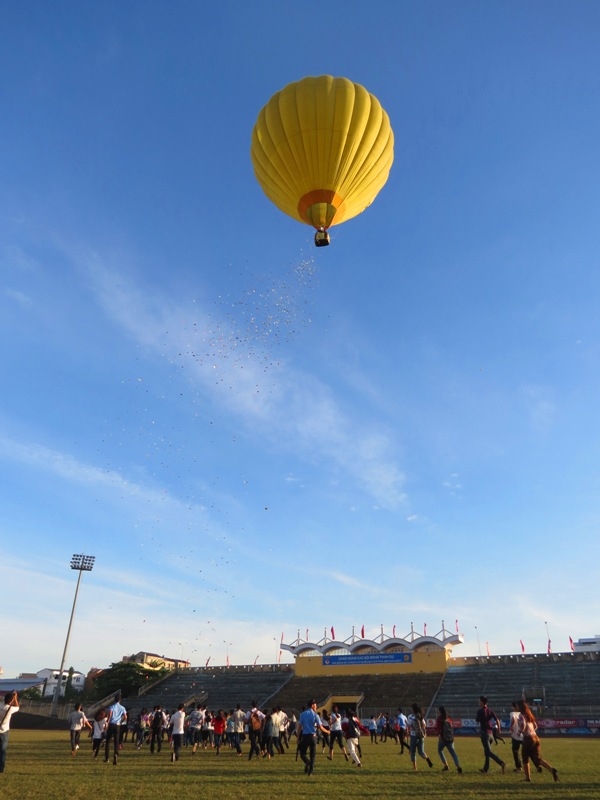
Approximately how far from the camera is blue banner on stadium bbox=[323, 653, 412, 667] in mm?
52688

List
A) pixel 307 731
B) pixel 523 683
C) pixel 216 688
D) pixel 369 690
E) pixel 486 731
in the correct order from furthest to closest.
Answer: pixel 216 688
pixel 369 690
pixel 523 683
pixel 486 731
pixel 307 731

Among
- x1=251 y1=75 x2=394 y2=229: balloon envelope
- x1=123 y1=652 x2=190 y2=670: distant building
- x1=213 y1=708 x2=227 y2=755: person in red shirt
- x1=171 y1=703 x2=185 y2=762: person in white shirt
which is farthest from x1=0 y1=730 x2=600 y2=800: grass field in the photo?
x1=123 y1=652 x2=190 y2=670: distant building

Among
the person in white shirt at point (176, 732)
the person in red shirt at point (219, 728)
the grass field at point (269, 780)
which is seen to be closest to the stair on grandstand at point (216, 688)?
the person in red shirt at point (219, 728)

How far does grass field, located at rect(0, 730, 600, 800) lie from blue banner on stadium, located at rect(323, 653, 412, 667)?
120 ft

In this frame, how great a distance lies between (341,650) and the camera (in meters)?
57.3

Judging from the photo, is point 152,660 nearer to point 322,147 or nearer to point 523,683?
point 523,683

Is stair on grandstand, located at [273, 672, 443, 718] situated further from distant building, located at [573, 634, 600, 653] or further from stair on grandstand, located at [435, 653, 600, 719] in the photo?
distant building, located at [573, 634, 600, 653]

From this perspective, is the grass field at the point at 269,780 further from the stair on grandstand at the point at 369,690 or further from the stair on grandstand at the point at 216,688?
the stair on grandstand at the point at 216,688

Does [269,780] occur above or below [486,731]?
below

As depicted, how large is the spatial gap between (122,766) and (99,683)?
50529 mm

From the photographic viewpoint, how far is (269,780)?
12.7m

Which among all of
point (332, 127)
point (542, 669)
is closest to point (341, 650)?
point (542, 669)

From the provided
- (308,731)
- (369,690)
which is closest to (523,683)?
(369,690)

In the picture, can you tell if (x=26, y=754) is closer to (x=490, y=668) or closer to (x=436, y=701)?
(x=436, y=701)
